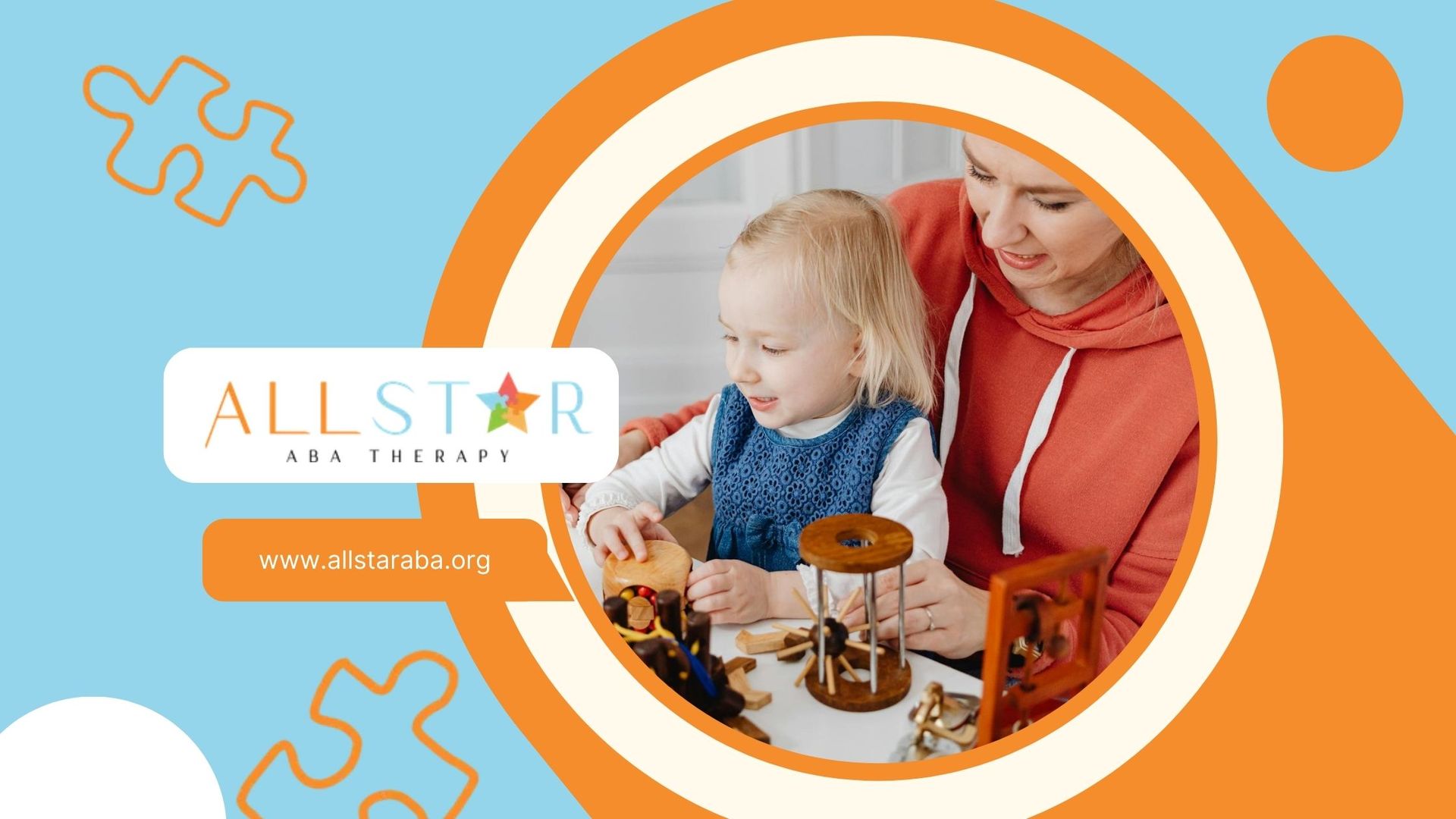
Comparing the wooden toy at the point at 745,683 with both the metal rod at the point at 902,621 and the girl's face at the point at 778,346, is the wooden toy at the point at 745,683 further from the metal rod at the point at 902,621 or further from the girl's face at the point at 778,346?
the girl's face at the point at 778,346

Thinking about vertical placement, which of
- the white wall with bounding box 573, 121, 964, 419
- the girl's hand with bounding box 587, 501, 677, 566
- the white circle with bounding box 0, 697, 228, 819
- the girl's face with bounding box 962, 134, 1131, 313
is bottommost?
the white circle with bounding box 0, 697, 228, 819

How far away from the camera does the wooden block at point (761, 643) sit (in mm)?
849

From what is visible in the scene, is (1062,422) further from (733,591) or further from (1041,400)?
(733,591)

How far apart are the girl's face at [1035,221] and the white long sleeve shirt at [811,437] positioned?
0.20 m

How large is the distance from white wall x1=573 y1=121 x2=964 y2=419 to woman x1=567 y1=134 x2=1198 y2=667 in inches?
25.8

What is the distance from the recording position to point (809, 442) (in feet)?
3.66

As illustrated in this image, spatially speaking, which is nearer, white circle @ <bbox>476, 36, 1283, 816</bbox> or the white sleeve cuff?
white circle @ <bbox>476, 36, 1283, 816</bbox>

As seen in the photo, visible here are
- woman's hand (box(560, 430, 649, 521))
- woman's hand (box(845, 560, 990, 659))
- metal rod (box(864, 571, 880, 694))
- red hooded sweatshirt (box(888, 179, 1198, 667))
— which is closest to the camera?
metal rod (box(864, 571, 880, 694))

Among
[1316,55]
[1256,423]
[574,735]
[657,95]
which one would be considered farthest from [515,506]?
[1316,55]

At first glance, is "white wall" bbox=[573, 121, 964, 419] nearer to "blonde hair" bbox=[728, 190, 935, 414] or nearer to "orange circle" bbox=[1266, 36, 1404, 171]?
"blonde hair" bbox=[728, 190, 935, 414]

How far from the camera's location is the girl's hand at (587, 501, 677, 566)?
0.95 m

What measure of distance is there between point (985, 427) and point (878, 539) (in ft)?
1.43

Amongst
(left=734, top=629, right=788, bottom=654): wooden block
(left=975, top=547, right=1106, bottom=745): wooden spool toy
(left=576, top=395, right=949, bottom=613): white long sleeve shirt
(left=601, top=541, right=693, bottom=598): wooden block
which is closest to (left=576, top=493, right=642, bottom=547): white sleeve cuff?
(left=576, top=395, right=949, bottom=613): white long sleeve shirt

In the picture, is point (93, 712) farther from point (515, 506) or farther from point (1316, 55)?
point (1316, 55)
